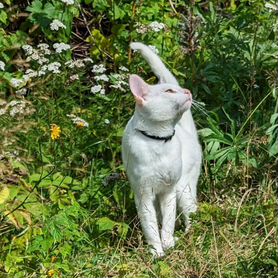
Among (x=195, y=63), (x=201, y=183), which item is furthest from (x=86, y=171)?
(x=195, y=63)

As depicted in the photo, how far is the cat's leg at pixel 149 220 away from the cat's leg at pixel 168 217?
0.06 m

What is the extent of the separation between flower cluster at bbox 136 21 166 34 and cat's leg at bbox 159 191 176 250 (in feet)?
4.53

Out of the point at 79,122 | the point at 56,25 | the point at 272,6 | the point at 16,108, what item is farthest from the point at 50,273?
the point at 272,6

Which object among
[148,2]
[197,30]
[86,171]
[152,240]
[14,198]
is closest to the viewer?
[14,198]

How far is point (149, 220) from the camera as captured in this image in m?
4.95

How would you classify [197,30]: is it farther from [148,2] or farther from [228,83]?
[148,2]

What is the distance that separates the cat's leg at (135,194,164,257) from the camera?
4.92 m

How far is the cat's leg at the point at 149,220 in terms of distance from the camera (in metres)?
4.92

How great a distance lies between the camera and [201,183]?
5676 millimetres

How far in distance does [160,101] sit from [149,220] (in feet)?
2.17

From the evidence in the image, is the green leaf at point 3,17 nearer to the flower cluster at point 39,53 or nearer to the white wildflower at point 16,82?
the flower cluster at point 39,53

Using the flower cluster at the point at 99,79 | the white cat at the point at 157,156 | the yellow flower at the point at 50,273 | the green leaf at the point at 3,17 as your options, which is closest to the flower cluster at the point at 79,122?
the flower cluster at the point at 99,79

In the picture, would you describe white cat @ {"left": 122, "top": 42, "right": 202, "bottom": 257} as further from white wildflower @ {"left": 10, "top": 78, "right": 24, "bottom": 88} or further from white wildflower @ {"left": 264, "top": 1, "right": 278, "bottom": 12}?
white wildflower @ {"left": 264, "top": 1, "right": 278, "bottom": 12}

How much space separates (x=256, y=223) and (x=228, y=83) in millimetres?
1244
